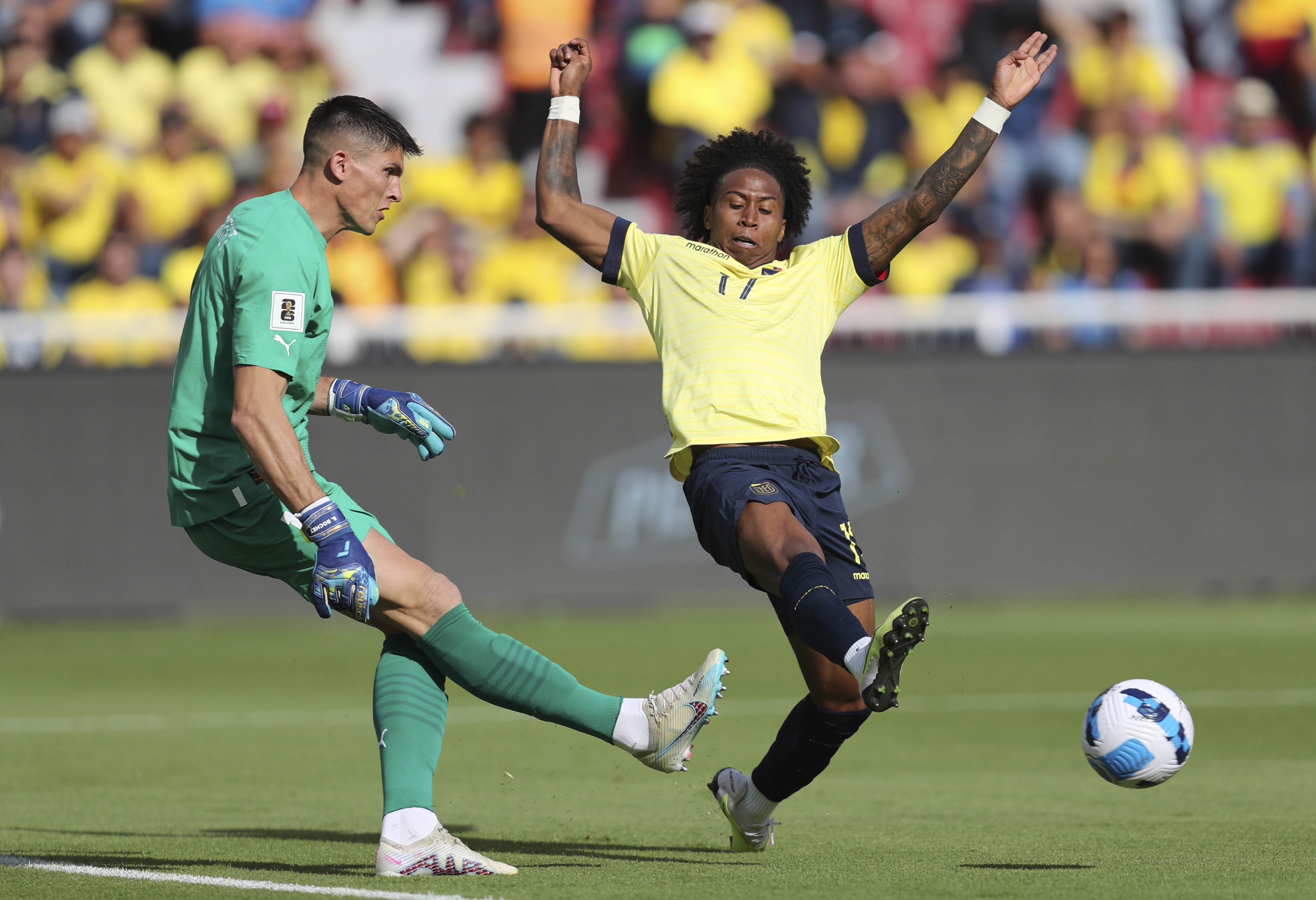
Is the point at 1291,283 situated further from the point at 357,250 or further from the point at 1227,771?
the point at 1227,771

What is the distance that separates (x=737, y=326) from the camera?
19.8 feet

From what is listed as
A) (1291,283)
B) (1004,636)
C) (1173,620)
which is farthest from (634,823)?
(1291,283)

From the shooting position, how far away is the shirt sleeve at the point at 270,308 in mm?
5172

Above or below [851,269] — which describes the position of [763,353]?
below

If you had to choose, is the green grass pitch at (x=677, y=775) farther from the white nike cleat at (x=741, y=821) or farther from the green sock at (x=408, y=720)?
the green sock at (x=408, y=720)

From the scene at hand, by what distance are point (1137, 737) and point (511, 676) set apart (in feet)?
6.24

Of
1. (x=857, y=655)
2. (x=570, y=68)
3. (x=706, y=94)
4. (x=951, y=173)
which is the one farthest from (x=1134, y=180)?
(x=857, y=655)

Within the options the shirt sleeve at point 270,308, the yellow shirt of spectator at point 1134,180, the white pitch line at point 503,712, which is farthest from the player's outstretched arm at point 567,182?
the yellow shirt of spectator at point 1134,180

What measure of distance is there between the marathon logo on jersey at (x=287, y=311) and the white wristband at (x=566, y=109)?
1.52 m

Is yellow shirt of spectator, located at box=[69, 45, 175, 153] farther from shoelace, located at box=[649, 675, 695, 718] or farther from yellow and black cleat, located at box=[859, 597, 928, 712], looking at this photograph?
yellow and black cleat, located at box=[859, 597, 928, 712]

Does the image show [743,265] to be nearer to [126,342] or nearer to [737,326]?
[737,326]

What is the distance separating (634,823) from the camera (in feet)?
22.3

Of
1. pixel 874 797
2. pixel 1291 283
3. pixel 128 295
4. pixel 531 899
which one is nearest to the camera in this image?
pixel 531 899

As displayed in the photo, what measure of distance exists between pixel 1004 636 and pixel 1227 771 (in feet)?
17.5
